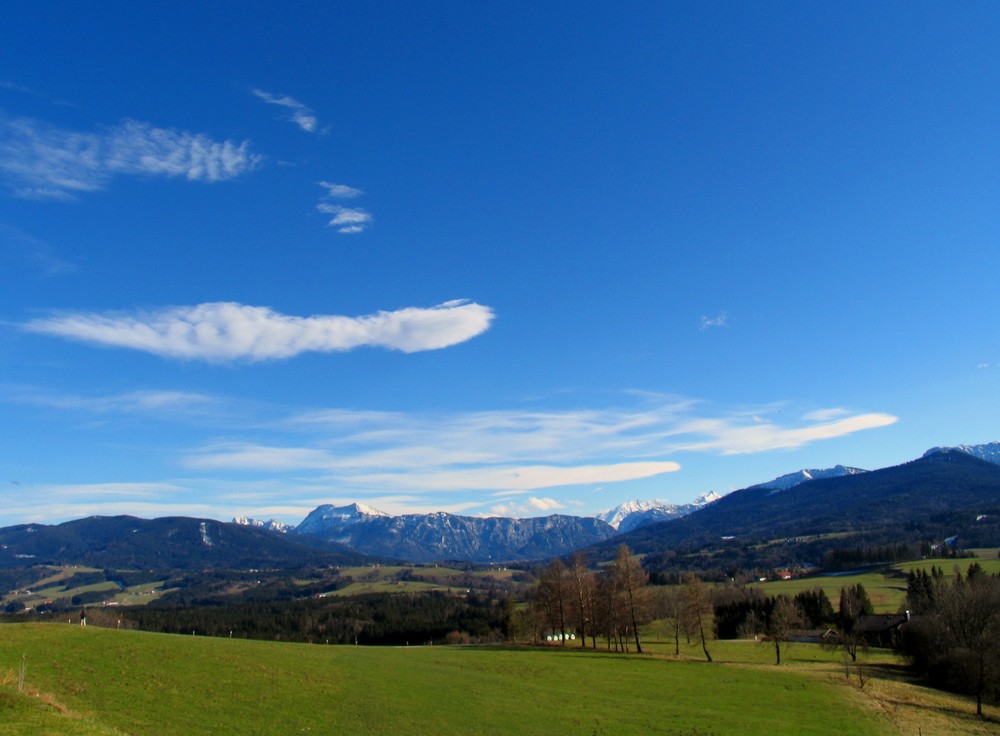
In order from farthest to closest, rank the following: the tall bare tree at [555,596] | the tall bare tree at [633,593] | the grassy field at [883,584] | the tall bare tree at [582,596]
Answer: the grassy field at [883,584] < the tall bare tree at [555,596] < the tall bare tree at [582,596] < the tall bare tree at [633,593]

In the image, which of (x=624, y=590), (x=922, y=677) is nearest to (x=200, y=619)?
(x=624, y=590)

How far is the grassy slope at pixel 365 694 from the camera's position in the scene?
33.5 metres

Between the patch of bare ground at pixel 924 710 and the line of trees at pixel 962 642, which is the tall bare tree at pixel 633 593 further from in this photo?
the line of trees at pixel 962 642

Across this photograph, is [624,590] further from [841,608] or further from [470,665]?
[841,608]

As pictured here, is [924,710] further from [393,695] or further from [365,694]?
[365,694]

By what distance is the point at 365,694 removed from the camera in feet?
140

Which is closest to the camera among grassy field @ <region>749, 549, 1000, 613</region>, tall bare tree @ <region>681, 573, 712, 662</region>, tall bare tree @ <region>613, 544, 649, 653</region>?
tall bare tree @ <region>681, 573, 712, 662</region>

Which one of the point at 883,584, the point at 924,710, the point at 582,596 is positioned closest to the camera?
the point at 924,710

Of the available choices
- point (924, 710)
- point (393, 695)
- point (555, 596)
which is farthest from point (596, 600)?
point (393, 695)

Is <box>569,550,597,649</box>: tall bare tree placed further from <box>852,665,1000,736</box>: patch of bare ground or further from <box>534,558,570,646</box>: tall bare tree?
<box>852,665,1000,736</box>: patch of bare ground

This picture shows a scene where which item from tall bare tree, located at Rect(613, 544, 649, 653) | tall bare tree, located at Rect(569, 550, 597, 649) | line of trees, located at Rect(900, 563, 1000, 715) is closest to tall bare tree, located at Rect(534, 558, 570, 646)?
tall bare tree, located at Rect(569, 550, 597, 649)

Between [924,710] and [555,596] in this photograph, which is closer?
[924,710]

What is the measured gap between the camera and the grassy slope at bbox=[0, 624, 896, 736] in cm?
3350

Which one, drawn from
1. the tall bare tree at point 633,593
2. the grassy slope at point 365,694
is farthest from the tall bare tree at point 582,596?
the grassy slope at point 365,694
